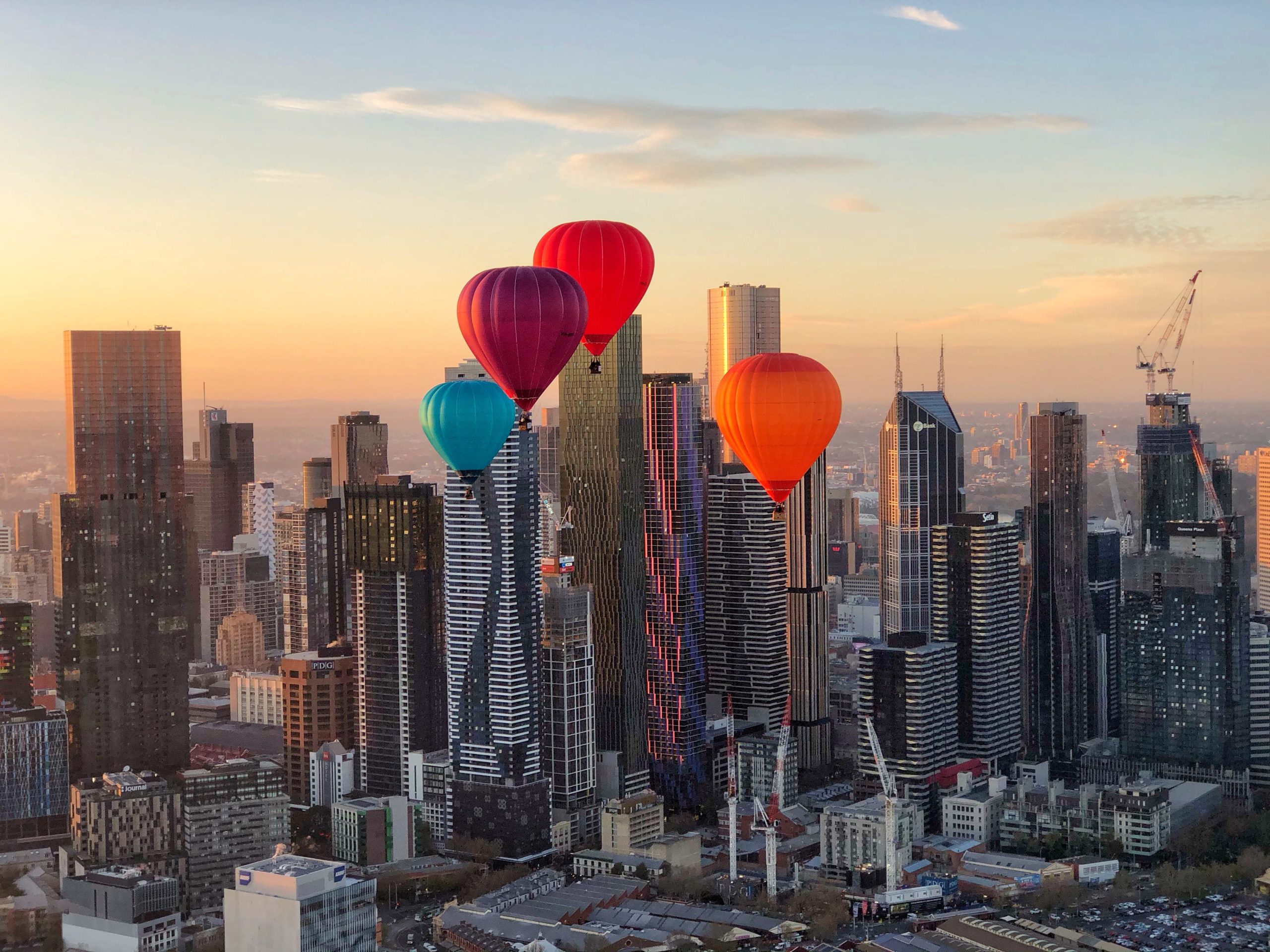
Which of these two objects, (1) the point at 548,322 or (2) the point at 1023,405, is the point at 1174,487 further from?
(1) the point at 548,322

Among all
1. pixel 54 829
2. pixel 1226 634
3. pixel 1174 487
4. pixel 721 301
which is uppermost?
pixel 721 301

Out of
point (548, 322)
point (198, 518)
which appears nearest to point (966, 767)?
point (548, 322)

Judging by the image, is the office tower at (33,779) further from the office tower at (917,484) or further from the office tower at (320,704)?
the office tower at (917,484)

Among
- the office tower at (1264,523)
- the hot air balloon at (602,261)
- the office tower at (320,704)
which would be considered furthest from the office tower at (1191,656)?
the hot air balloon at (602,261)

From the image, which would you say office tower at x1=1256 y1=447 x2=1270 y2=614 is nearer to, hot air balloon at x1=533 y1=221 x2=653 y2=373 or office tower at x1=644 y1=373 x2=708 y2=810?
office tower at x1=644 y1=373 x2=708 y2=810

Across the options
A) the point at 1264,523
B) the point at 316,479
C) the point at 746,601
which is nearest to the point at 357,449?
the point at 316,479

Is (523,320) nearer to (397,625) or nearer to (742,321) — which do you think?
(397,625)
